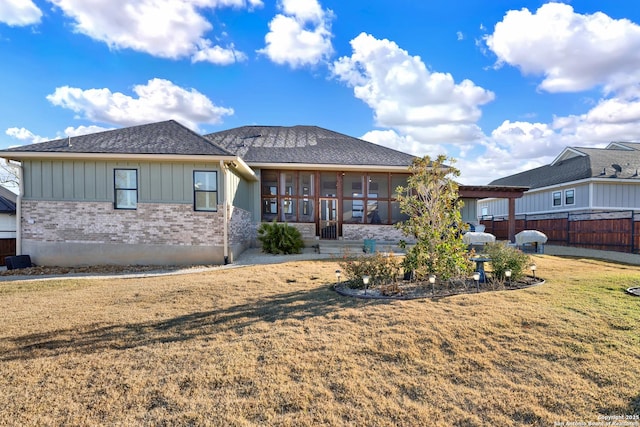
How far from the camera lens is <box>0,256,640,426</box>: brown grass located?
8.79 feet

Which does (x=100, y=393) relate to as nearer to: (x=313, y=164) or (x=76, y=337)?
(x=76, y=337)

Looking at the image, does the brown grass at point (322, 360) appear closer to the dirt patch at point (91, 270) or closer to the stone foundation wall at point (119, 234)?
the dirt patch at point (91, 270)

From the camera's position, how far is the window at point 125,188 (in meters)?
11.1

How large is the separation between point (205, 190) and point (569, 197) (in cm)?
2159

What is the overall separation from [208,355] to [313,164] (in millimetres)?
11597

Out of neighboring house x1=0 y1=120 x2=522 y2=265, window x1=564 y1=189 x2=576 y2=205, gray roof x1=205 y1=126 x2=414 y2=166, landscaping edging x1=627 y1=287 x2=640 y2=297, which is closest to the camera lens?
landscaping edging x1=627 y1=287 x2=640 y2=297

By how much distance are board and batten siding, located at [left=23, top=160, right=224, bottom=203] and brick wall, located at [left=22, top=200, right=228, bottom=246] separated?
10.9 inches

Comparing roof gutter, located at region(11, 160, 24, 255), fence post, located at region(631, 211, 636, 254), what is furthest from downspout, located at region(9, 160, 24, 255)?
fence post, located at region(631, 211, 636, 254)

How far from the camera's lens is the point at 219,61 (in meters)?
13.5

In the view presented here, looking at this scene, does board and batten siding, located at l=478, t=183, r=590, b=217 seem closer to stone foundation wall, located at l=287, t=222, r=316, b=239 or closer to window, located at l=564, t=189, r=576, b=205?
window, located at l=564, t=189, r=576, b=205

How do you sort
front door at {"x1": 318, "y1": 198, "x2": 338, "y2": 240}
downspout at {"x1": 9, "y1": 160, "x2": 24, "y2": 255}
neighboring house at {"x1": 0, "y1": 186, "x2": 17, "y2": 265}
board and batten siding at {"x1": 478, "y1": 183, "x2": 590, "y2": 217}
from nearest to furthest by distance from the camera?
downspout at {"x1": 9, "y1": 160, "x2": 24, "y2": 255} → neighboring house at {"x1": 0, "y1": 186, "x2": 17, "y2": 265} → front door at {"x1": 318, "y1": 198, "x2": 338, "y2": 240} → board and batten siding at {"x1": 478, "y1": 183, "x2": 590, "y2": 217}

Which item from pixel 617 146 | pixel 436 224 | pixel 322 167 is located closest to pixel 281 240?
pixel 322 167

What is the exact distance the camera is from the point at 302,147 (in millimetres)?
16469

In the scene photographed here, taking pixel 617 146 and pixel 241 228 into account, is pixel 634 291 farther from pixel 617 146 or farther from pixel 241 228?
pixel 617 146
